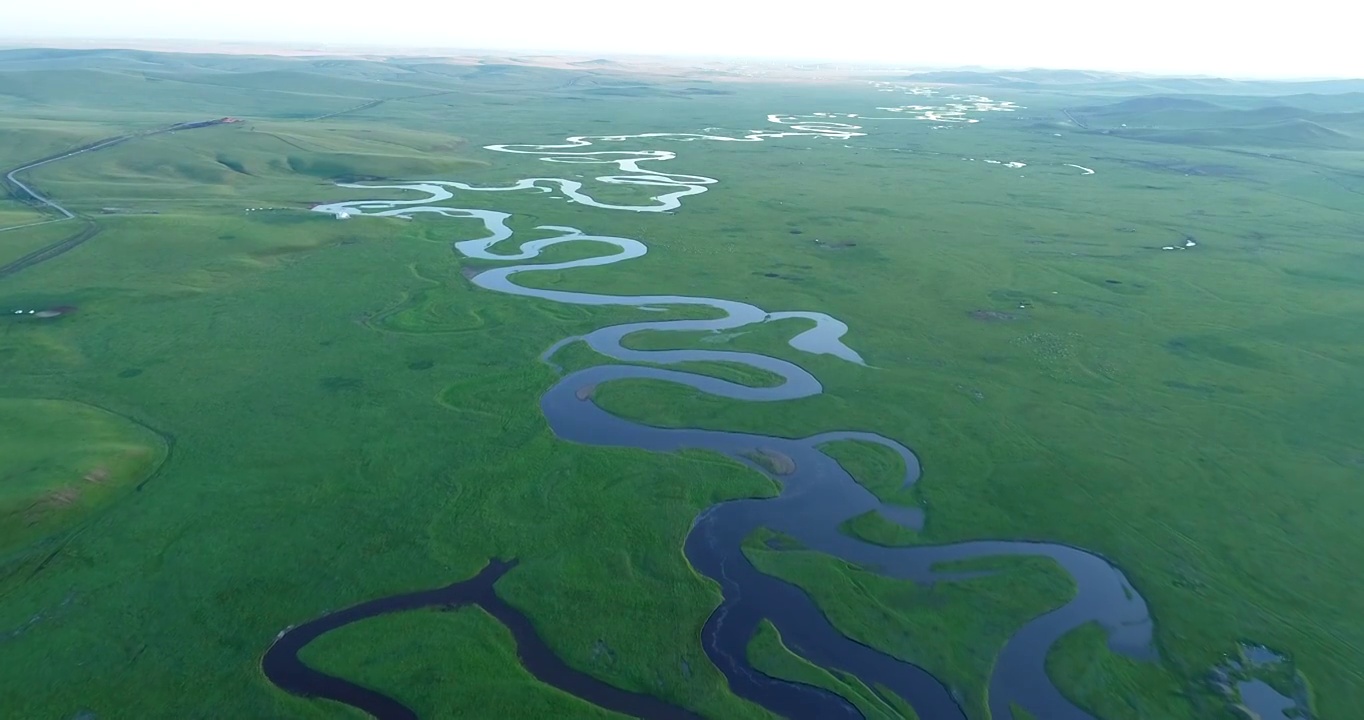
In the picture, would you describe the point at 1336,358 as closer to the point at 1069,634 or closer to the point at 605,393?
the point at 1069,634

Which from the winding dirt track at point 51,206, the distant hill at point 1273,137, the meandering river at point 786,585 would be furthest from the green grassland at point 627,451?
the distant hill at point 1273,137

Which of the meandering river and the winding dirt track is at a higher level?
the winding dirt track

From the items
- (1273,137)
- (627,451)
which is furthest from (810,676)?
(1273,137)

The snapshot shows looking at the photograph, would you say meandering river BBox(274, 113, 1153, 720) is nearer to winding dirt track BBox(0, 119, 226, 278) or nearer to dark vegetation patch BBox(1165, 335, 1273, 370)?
dark vegetation patch BBox(1165, 335, 1273, 370)

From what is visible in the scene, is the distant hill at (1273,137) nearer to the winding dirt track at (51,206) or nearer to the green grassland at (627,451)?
the green grassland at (627,451)

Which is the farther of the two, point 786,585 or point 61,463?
point 61,463

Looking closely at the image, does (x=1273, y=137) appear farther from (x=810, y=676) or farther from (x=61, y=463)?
(x=61, y=463)

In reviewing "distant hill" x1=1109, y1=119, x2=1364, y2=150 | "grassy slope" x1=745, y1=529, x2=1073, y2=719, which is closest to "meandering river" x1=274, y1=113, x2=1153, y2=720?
"grassy slope" x1=745, y1=529, x2=1073, y2=719

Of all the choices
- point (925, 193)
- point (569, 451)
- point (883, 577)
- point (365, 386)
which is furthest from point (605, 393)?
point (925, 193)
